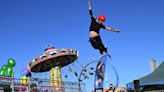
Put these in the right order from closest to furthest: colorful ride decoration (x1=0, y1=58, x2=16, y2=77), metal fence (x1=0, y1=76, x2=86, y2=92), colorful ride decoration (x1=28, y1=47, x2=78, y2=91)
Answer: metal fence (x1=0, y1=76, x2=86, y2=92)
colorful ride decoration (x1=0, y1=58, x2=16, y2=77)
colorful ride decoration (x1=28, y1=47, x2=78, y2=91)

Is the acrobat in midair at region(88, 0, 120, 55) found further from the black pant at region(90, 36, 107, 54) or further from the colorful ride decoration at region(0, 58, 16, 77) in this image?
the colorful ride decoration at region(0, 58, 16, 77)

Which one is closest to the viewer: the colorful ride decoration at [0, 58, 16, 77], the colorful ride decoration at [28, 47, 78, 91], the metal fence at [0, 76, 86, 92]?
the metal fence at [0, 76, 86, 92]

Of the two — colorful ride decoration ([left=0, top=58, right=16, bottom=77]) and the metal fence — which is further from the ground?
colorful ride decoration ([left=0, top=58, right=16, bottom=77])

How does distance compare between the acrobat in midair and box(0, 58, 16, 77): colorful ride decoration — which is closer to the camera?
the acrobat in midair

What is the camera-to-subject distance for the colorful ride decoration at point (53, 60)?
30.1 metres

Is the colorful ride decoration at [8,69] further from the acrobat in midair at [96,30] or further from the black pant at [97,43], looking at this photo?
the acrobat in midair at [96,30]

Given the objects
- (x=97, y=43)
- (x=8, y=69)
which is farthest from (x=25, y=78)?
(x=8, y=69)

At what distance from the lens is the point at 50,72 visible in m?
31.4

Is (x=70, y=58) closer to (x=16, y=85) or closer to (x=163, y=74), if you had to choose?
(x=163, y=74)

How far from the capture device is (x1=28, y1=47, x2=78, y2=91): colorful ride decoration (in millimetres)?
30141

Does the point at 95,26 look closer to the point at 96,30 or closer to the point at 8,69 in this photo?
the point at 96,30

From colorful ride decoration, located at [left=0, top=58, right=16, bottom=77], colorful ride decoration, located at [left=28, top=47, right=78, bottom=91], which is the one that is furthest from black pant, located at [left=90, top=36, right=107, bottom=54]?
colorful ride decoration, located at [left=28, top=47, right=78, bottom=91]

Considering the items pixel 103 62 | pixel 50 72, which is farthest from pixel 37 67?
pixel 103 62

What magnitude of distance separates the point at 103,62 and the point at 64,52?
52.1 feet
